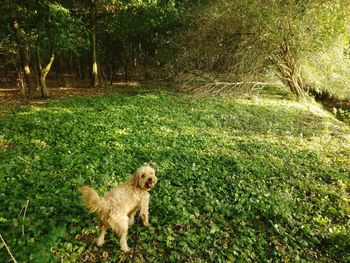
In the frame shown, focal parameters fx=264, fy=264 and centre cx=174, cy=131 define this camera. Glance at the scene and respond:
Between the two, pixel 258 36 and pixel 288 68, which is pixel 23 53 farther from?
pixel 288 68

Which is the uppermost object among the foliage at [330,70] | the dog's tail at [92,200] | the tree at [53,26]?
the tree at [53,26]

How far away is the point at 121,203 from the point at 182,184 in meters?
3.11

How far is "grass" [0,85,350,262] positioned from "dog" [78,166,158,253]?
559 mm

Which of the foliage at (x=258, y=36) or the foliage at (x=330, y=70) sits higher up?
the foliage at (x=258, y=36)

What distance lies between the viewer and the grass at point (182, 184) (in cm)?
528

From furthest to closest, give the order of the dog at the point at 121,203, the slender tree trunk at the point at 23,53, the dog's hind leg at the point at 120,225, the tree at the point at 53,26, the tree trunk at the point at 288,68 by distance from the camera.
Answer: the tree trunk at the point at 288,68
the slender tree trunk at the point at 23,53
the tree at the point at 53,26
the dog's hind leg at the point at 120,225
the dog at the point at 121,203

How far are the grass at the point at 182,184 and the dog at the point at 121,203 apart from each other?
0.56 metres

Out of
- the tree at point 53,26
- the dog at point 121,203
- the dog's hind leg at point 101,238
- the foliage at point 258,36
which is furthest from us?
the foliage at point 258,36

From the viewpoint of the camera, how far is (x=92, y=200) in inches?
171

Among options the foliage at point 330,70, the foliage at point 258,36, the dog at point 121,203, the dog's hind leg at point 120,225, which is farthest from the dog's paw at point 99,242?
the foliage at point 330,70

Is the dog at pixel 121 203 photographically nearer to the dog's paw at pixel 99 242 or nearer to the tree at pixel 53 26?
the dog's paw at pixel 99 242

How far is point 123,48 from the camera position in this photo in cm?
2781

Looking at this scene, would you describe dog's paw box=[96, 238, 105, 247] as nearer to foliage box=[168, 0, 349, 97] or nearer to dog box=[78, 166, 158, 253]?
dog box=[78, 166, 158, 253]

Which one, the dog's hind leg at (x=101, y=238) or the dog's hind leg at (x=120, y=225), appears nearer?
the dog's hind leg at (x=120, y=225)
